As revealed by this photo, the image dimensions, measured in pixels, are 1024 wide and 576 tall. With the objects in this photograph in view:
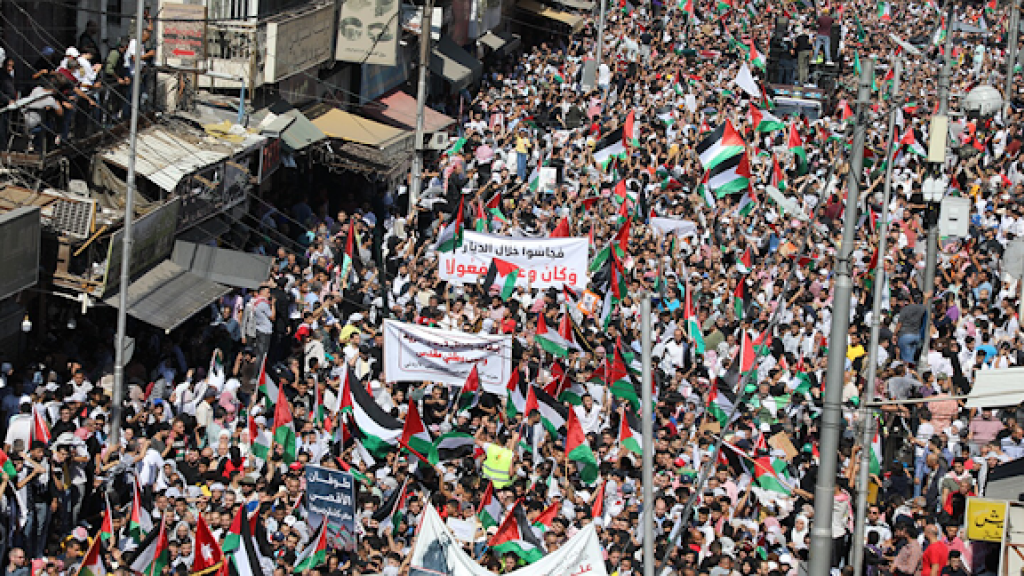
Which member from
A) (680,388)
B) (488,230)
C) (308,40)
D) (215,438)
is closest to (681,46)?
(308,40)

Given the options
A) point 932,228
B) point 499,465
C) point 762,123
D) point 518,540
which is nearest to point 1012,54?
point 762,123

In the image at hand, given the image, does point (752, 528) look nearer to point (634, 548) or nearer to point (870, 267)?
point (634, 548)

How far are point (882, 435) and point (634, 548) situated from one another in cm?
450

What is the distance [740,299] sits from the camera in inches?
952

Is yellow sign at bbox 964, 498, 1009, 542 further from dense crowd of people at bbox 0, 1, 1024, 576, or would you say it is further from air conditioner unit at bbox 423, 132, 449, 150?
air conditioner unit at bbox 423, 132, 449, 150

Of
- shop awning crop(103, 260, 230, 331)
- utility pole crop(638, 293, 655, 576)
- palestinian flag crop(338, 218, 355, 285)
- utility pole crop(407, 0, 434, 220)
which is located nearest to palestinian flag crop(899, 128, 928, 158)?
utility pole crop(407, 0, 434, 220)

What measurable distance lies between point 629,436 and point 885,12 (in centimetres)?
4422

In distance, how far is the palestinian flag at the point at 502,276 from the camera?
2386cm

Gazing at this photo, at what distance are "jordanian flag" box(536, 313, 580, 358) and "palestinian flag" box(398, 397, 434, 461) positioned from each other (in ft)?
11.3

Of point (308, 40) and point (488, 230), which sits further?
point (308, 40)

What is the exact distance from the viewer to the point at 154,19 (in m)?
24.5

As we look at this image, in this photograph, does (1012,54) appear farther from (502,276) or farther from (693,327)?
(693,327)

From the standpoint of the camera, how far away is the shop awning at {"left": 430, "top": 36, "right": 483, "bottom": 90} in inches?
1592

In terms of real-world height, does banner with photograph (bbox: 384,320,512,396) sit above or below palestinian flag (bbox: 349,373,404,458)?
above
